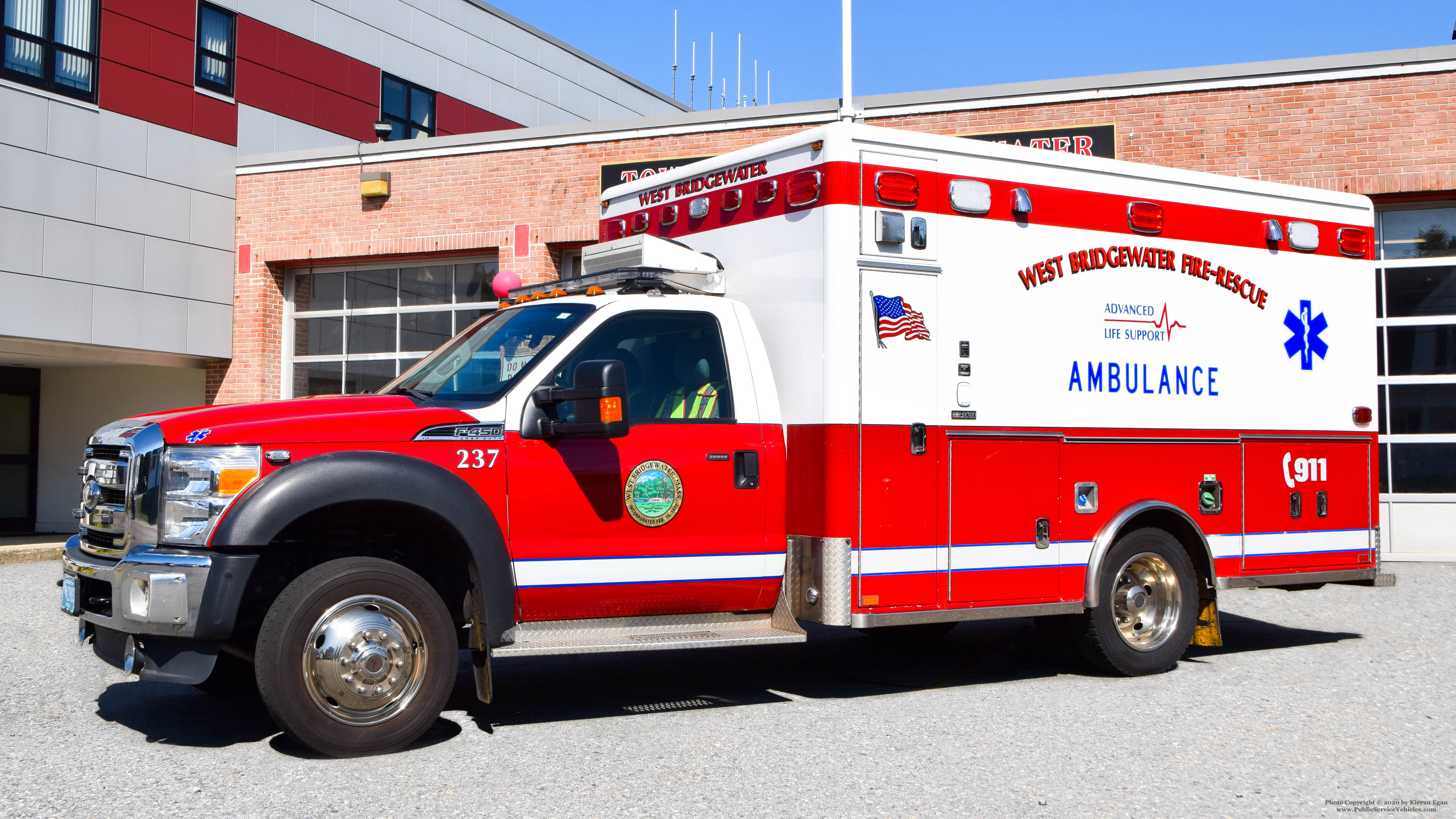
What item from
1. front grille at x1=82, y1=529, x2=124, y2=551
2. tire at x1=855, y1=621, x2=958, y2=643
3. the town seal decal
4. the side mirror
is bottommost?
tire at x1=855, y1=621, x2=958, y2=643

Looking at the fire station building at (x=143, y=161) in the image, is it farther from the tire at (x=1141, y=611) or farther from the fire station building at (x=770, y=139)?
the tire at (x=1141, y=611)

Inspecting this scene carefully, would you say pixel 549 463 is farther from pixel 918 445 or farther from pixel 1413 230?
pixel 1413 230

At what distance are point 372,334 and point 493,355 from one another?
11.5 meters

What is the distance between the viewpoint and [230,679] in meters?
6.52

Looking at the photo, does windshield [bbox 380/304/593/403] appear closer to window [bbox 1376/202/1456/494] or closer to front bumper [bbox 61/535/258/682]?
front bumper [bbox 61/535/258/682]

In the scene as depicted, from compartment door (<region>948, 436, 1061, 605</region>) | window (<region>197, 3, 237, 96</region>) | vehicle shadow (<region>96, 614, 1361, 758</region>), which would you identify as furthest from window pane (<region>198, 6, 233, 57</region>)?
compartment door (<region>948, 436, 1061, 605</region>)

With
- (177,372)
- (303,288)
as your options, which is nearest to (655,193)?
(303,288)

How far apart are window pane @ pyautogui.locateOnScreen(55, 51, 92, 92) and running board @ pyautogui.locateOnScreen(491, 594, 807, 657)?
500 inches

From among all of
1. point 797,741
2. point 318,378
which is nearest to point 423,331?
point 318,378

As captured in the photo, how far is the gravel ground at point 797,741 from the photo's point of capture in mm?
4758

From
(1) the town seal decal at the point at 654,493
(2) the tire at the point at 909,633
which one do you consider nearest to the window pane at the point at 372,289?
(2) the tire at the point at 909,633

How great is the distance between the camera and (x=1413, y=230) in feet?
44.7

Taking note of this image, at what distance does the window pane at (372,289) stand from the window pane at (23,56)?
14.6 feet

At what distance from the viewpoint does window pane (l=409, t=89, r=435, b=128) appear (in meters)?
21.6
